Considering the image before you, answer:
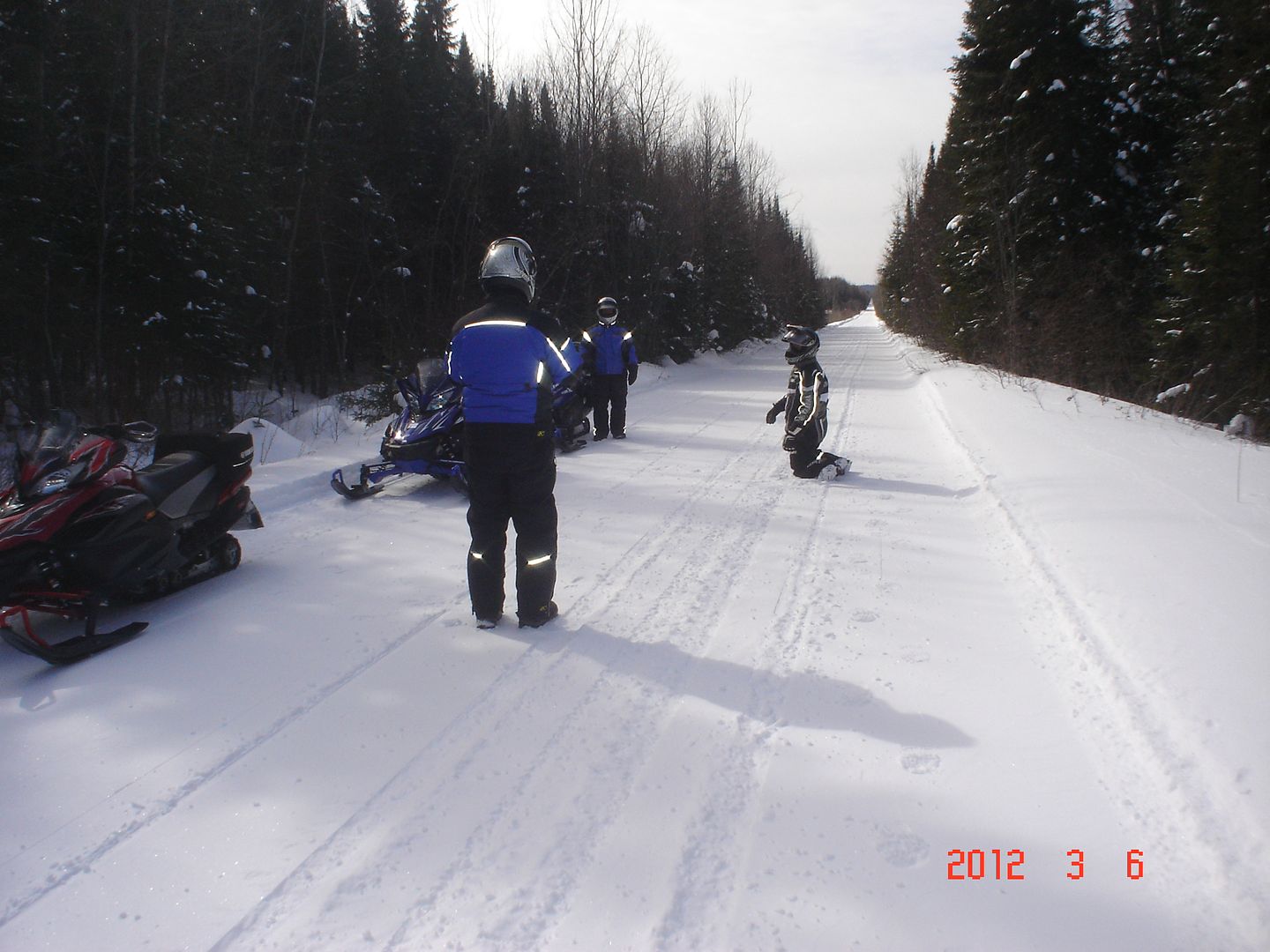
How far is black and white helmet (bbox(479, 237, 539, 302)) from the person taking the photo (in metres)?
4.19

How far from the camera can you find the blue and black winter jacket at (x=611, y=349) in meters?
10.2

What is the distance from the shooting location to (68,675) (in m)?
3.70

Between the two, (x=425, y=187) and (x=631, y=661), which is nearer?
(x=631, y=661)

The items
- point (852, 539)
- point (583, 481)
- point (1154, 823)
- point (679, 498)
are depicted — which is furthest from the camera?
point (583, 481)

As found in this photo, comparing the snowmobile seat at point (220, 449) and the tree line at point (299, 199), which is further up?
the tree line at point (299, 199)

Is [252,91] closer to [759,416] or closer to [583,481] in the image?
[759,416]

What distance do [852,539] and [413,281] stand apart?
2087 cm

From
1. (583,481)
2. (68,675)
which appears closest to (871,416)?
(583,481)

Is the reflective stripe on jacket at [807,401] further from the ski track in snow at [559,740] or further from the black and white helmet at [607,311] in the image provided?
the black and white helmet at [607,311]

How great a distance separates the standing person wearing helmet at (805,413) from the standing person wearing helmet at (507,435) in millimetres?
3954

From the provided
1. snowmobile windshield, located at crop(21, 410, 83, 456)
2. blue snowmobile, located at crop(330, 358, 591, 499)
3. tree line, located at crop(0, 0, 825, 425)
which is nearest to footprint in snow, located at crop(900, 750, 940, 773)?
snowmobile windshield, located at crop(21, 410, 83, 456)

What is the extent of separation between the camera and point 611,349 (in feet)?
33.7

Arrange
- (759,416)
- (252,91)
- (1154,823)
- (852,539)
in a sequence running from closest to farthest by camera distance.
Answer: (1154,823) < (852,539) < (759,416) < (252,91)

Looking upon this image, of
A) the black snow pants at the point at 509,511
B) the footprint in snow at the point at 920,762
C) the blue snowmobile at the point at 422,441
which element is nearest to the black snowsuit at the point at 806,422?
the blue snowmobile at the point at 422,441
